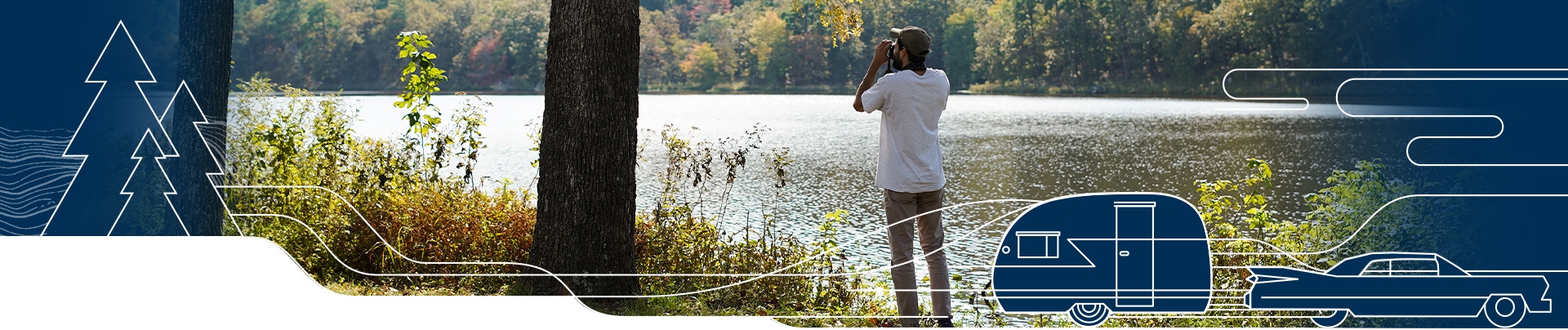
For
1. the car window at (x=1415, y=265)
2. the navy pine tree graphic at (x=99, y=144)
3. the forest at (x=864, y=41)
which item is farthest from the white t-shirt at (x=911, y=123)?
the forest at (x=864, y=41)

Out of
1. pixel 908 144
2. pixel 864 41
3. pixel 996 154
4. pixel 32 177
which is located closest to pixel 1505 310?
pixel 908 144

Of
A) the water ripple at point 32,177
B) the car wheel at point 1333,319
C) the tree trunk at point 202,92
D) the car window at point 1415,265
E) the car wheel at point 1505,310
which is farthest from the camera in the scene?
the tree trunk at point 202,92

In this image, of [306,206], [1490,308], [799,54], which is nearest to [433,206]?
[306,206]

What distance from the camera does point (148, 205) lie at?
4.55 metres

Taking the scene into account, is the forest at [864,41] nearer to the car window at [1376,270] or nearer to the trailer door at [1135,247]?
the trailer door at [1135,247]

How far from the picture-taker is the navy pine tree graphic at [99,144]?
3881mm

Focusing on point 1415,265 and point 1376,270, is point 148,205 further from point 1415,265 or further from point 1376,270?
point 1415,265

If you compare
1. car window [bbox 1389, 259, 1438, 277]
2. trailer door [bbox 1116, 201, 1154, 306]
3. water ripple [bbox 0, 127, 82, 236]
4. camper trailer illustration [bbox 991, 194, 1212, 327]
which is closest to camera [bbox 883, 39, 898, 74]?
camper trailer illustration [bbox 991, 194, 1212, 327]

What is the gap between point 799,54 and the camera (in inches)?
1062

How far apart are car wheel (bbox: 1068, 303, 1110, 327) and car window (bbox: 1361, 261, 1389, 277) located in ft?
2.87

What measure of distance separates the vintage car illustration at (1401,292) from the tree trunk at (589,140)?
A: 2.25 m

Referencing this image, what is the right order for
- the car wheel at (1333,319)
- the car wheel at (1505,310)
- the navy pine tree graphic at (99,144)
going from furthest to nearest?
the navy pine tree graphic at (99,144), the car wheel at (1333,319), the car wheel at (1505,310)

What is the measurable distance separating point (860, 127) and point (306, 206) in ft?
42.1

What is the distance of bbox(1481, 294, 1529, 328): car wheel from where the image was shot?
10.7 ft
